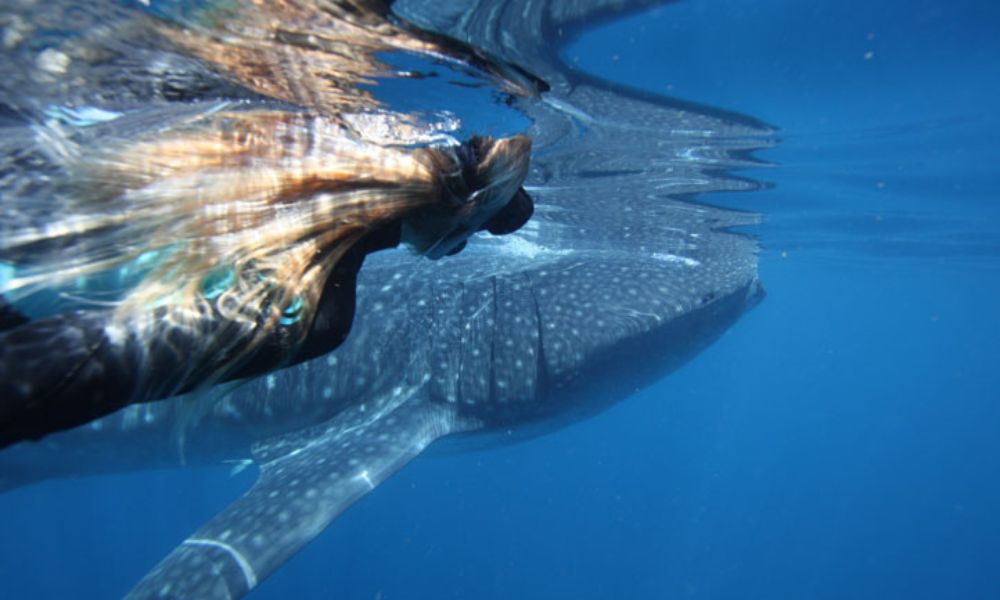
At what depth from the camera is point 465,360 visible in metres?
6.80

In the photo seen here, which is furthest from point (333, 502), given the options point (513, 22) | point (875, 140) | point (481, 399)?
point (875, 140)

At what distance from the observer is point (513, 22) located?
497 cm

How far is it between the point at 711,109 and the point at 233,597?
24.8 feet

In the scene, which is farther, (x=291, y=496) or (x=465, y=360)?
(x=465, y=360)

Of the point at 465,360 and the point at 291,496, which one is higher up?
the point at 465,360

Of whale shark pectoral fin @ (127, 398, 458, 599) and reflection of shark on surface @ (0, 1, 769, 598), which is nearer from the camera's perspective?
whale shark pectoral fin @ (127, 398, 458, 599)

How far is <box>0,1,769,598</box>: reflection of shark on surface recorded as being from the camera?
5172mm

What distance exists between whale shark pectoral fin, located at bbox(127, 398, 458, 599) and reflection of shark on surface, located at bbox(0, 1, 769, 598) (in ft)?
0.07

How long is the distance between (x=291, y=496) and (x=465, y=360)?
2.56 metres

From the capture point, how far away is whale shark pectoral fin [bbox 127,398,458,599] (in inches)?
148

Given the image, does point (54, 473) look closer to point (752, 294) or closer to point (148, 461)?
point (148, 461)

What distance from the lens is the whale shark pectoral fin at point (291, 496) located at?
3.76m

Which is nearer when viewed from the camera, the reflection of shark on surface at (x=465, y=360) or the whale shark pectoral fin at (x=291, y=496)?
the whale shark pectoral fin at (x=291, y=496)

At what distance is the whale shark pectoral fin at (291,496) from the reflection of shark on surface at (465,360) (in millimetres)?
20
